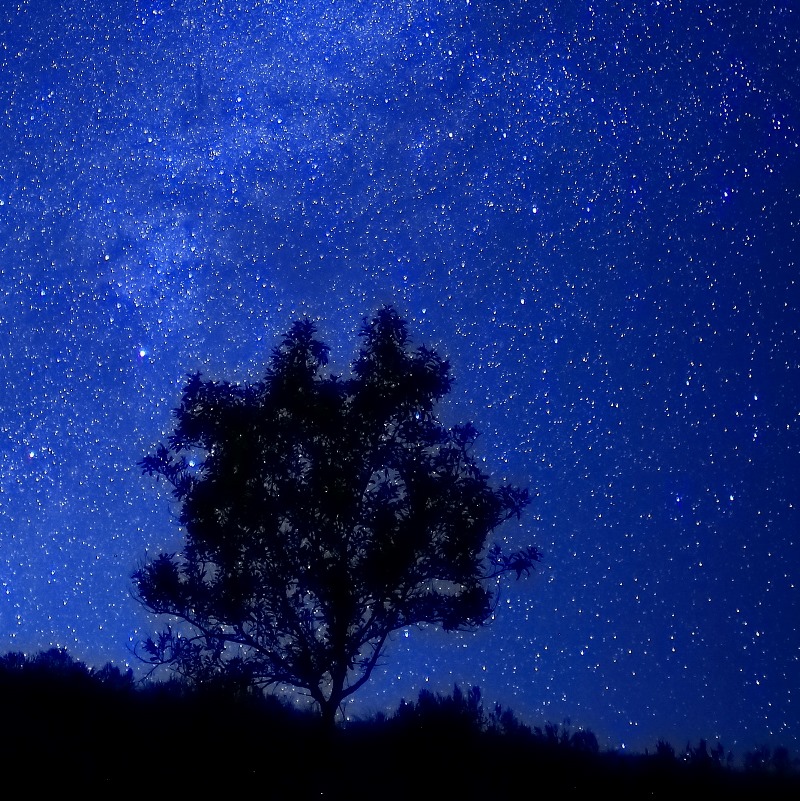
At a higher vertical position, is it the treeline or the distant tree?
the distant tree

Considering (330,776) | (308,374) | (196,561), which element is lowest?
(330,776)

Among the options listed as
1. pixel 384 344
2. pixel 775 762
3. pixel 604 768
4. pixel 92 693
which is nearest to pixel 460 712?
pixel 604 768

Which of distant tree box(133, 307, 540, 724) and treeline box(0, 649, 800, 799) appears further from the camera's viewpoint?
distant tree box(133, 307, 540, 724)

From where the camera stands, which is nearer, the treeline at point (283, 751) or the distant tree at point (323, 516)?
the treeline at point (283, 751)

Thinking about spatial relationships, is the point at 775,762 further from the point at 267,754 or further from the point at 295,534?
the point at 295,534

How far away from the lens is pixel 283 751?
32.0ft

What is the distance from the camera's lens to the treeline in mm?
7695

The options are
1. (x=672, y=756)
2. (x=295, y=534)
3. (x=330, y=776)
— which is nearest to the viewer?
(x=330, y=776)

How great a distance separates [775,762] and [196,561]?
875 centimetres

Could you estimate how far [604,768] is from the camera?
408 inches

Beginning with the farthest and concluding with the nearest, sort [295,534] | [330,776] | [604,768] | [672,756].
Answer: [295,534] < [672,756] < [604,768] < [330,776]

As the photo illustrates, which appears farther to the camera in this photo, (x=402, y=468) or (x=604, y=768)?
(x=402, y=468)

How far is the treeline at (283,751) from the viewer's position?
25.2 ft

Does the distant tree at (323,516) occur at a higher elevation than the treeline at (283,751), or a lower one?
higher
